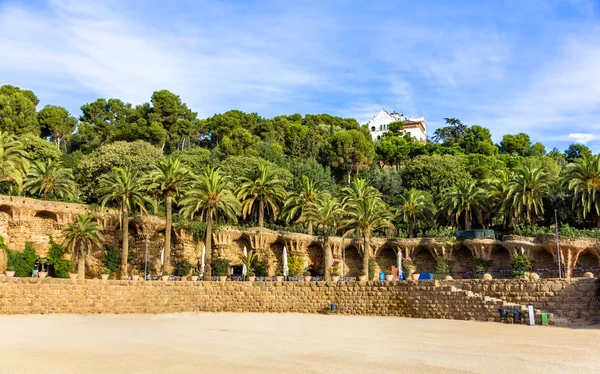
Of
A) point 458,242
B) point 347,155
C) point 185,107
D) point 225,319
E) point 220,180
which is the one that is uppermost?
point 185,107

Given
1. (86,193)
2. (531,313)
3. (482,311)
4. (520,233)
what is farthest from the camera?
(86,193)

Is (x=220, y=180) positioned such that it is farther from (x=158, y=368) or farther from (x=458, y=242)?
(x=158, y=368)

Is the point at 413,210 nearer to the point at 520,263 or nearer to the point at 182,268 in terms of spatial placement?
the point at 520,263

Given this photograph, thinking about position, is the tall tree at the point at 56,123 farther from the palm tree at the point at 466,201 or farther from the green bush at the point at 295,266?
the palm tree at the point at 466,201

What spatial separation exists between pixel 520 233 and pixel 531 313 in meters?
23.5

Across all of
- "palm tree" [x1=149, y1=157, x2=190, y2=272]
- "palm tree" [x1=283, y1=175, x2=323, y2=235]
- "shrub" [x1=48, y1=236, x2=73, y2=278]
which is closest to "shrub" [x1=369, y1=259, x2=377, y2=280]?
"palm tree" [x1=283, y1=175, x2=323, y2=235]

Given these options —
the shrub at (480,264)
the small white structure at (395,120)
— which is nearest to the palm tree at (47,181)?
the shrub at (480,264)

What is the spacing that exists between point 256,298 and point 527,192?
26.0m

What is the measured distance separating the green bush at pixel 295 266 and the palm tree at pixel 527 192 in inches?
707

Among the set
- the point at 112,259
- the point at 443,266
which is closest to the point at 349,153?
the point at 443,266

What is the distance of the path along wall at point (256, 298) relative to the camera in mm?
30062

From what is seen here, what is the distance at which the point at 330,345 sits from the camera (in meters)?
20.7

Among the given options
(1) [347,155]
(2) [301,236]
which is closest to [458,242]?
(2) [301,236]

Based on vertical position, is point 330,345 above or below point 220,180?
below
